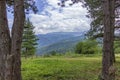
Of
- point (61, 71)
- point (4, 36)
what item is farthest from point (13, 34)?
point (61, 71)

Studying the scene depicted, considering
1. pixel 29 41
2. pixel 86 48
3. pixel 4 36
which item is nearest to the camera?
pixel 4 36

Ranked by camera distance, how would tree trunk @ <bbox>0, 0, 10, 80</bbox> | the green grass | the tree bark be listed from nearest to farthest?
1. the tree bark
2. tree trunk @ <bbox>0, 0, 10, 80</bbox>
3. the green grass

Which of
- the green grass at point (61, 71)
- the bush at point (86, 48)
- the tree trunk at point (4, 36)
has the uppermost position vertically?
the tree trunk at point (4, 36)

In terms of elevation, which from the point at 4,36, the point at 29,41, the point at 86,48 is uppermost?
the point at 4,36

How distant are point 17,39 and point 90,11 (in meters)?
19.5

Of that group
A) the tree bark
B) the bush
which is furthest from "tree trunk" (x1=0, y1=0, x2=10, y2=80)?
the bush

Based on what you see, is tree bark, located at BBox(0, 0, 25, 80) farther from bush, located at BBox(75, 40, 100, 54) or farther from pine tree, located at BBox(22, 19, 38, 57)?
bush, located at BBox(75, 40, 100, 54)

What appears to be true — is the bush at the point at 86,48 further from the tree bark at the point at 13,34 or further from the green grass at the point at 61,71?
the tree bark at the point at 13,34

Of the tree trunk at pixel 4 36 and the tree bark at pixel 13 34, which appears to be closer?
the tree bark at pixel 13 34

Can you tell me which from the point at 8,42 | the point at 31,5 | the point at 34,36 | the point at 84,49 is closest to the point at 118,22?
the point at 31,5

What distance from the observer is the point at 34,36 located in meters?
76.1

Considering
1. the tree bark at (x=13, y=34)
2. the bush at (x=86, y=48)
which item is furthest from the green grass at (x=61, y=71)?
the bush at (x=86, y=48)

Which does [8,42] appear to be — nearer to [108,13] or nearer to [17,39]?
[17,39]

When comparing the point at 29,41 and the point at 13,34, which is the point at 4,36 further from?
the point at 29,41
